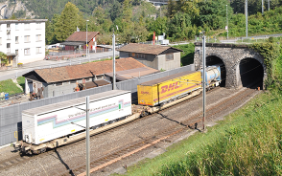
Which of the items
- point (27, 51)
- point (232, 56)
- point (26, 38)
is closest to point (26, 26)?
point (26, 38)

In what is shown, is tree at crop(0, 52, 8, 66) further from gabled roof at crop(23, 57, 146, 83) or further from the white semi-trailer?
the white semi-trailer

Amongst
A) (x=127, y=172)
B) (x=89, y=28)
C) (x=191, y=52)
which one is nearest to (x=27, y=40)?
(x=191, y=52)

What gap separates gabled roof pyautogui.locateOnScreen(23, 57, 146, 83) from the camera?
34.3 metres

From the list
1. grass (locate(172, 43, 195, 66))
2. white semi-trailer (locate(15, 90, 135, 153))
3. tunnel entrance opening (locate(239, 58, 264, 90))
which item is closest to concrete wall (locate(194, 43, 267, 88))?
tunnel entrance opening (locate(239, 58, 264, 90))

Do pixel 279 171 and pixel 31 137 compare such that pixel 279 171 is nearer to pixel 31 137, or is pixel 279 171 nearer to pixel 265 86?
pixel 31 137

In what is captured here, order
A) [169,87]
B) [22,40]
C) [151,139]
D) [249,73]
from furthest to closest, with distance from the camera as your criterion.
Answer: [22,40], [249,73], [169,87], [151,139]

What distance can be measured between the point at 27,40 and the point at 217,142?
51159 millimetres

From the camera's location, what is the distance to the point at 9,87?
3969 centimetres

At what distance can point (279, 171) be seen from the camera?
26.8 ft

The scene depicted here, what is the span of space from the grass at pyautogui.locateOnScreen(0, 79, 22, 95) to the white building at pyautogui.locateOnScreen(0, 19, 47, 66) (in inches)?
426

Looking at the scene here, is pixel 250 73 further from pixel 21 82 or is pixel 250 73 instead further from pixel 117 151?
pixel 21 82

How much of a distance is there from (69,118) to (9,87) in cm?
2115

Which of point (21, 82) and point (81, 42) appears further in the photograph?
point (81, 42)

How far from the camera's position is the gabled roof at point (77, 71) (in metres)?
34.3
